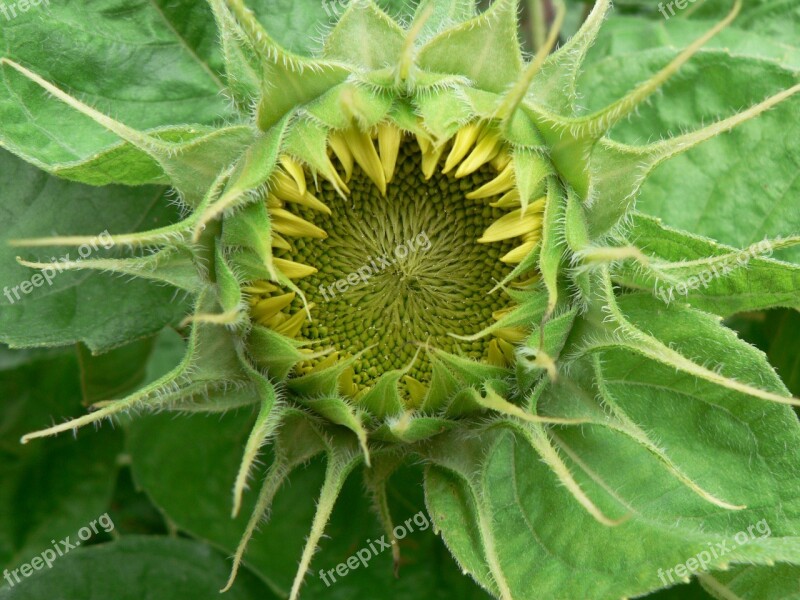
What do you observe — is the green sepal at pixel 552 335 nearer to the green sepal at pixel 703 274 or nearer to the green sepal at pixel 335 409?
the green sepal at pixel 703 274

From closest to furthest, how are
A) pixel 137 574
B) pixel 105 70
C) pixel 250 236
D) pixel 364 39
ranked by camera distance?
1. pixel 250 236
2. pixel 364 39
3. pixel 105 70
4. pixel 137 574

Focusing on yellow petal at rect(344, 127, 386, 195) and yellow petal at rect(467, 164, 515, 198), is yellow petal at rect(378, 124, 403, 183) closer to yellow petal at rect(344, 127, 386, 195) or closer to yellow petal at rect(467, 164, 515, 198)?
yellow petal at rect(344, 127, 386, 195)

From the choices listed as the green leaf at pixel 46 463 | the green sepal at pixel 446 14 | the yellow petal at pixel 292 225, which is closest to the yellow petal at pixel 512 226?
the yellow petal at pixel 292 225

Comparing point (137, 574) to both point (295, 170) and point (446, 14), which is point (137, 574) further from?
point (446, 14)

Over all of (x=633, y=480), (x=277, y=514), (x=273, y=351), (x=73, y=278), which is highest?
(x=273, y=351)

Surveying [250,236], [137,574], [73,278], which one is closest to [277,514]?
[137,574]

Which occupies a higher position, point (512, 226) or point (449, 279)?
point (512, 226)

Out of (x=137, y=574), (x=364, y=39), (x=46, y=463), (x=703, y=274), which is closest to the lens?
(x=364, y=39)

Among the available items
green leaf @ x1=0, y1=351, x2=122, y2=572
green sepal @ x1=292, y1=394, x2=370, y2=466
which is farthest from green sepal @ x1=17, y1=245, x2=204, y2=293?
green leaf @ x1=0, y1=351, x2=122, y2=572
